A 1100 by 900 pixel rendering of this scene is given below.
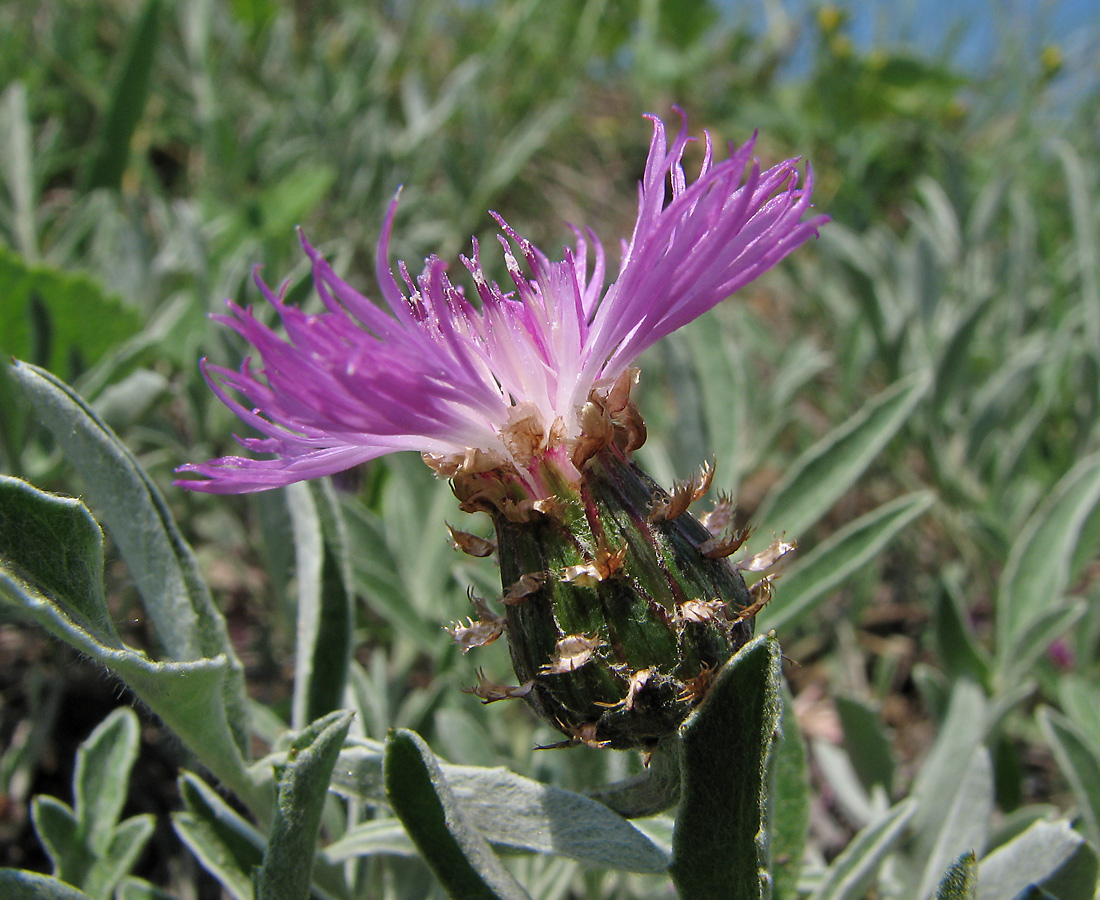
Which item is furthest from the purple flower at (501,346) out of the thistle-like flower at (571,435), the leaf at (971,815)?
the leaf at (971,815)

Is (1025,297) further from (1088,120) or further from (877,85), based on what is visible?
(877,85)

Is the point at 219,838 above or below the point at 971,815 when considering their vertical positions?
above

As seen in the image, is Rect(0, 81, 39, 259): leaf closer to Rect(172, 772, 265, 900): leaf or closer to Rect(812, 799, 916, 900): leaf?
Rect(172, 772, 265, 900): leaf

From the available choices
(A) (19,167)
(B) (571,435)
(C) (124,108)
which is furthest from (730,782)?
(C) (124,108)

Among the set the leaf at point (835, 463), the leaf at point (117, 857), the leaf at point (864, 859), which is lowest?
the leaf at point (864, 859)

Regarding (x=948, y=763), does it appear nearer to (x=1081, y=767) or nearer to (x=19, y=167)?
(x=1081, y=767)

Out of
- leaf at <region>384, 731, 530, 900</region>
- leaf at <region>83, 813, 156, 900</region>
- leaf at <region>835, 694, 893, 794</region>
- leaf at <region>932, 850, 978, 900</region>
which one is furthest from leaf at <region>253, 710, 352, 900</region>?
leaf at <region>835, 694, 893, 794</region>

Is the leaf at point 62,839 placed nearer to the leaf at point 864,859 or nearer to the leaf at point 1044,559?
the leaf at point 864,859
